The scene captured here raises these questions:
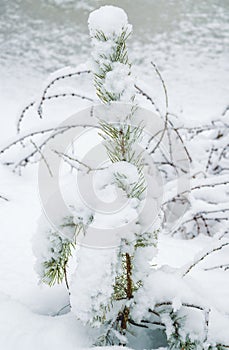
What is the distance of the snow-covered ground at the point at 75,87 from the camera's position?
2.55 ft

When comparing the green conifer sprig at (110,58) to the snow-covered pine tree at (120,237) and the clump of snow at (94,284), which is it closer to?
the snow-covered pine tree at (120,237)

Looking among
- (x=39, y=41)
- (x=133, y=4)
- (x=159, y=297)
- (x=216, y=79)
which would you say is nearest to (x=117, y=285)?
(x=159, y=297)

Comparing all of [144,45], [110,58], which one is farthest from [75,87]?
[110,58]

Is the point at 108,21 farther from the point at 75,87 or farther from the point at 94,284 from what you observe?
the point at 75,87

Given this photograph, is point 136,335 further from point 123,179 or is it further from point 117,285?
point 123,179

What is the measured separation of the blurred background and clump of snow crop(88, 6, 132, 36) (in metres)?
2.27

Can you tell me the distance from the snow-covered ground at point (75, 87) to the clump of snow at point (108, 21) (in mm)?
448

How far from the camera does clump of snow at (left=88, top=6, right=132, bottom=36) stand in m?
0.61

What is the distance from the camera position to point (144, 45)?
4789 mm

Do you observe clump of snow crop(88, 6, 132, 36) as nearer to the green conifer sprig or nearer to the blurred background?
the green conifer sprig

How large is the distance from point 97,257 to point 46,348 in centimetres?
18

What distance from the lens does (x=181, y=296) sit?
71 centimetres

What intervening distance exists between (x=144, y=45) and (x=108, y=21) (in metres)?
4.36

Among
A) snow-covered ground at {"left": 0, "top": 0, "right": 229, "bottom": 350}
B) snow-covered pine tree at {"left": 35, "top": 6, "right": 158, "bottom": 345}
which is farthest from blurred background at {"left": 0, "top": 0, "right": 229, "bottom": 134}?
snow-covered pine tree at {"left": 35, "top": 6, "right": 158, "bottom": 345}
